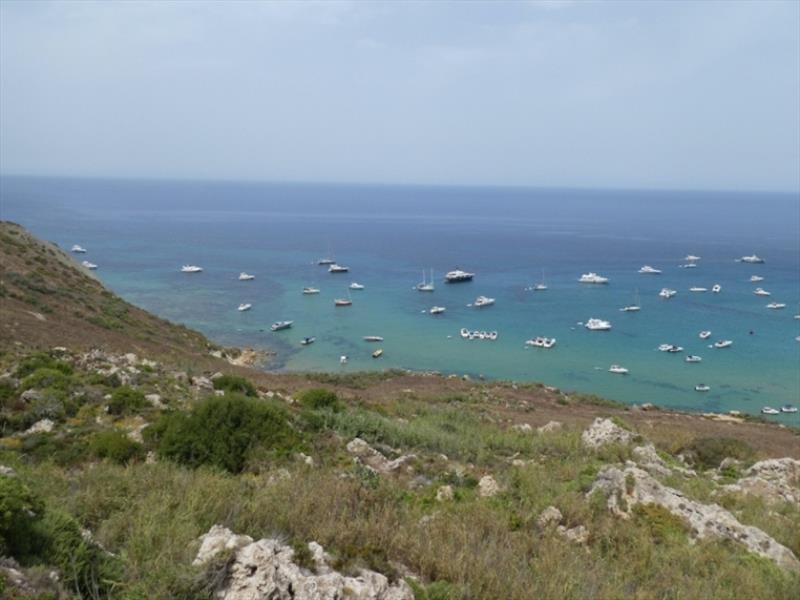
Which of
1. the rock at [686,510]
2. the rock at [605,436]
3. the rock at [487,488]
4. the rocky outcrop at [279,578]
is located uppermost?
the rocky outcrop at [279,578]

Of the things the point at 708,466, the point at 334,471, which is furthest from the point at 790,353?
the point at 334,471

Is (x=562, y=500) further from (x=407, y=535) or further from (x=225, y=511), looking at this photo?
(x=225, y=511)

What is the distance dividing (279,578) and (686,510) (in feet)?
22.9

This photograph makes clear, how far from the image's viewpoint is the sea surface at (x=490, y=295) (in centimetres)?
4578

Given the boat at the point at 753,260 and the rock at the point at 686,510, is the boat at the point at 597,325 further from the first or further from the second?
the boat at the point at 753,260

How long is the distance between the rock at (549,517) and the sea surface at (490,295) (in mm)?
35051

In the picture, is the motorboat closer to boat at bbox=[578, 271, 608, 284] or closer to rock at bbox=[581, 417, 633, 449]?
rock at bbox=[581, 417, 633, 449]

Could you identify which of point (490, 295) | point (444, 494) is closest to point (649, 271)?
point (490, 295)

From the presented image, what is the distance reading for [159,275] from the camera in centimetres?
7444

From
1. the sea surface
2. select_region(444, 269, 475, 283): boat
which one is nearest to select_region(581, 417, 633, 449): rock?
the sea surface

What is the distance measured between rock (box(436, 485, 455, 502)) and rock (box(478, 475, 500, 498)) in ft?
1.83

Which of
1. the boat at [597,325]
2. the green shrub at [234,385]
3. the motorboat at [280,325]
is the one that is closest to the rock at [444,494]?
the green shrub at [234,385]

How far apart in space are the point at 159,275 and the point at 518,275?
170 ft

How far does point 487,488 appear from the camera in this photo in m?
9.38
